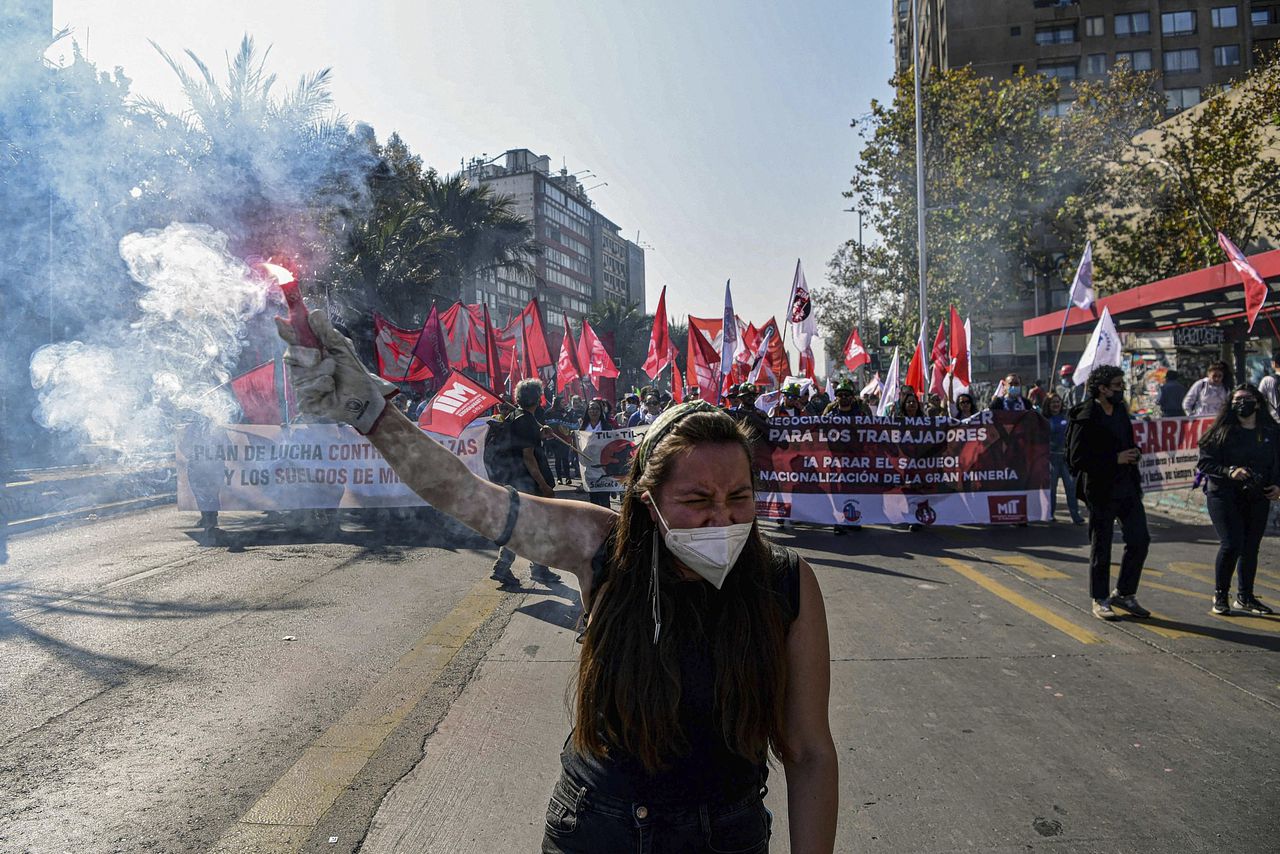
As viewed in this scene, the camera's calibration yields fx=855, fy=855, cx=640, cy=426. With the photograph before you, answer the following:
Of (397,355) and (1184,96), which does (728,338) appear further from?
(1184,96)

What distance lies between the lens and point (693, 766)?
1.62m

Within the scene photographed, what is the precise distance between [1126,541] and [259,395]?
30.8 ft

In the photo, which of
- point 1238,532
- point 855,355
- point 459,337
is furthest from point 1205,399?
point 459,337

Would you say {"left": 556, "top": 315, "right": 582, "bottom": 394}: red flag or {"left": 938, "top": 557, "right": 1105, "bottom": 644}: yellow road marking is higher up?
{"left": 556, "top": 315, "right": 582, "bottom": 394}: red flag

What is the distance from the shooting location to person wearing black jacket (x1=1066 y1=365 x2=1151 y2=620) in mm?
6051

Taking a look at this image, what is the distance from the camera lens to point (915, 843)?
305 cm

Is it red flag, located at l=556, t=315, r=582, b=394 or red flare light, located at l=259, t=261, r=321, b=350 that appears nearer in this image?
red flare light, located at l=259, t=261, r=321, b=350

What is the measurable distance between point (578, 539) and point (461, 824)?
1963 mm

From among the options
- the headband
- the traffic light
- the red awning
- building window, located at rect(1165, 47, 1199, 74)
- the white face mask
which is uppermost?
building window, located at rect(1165, 47, 1199, 74)

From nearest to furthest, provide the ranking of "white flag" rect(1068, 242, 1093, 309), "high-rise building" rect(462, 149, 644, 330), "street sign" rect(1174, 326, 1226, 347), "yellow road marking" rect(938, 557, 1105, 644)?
"yellow road marking" rect(938, 557, 1105, 644) < "white flag" rect(1068, 242, 1093, 309) < "street sign" rect(1174, 326, 1226, 347) < "high-rise building" rect(462, 149, 644, 330)

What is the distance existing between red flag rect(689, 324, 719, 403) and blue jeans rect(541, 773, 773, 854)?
46.0 ft

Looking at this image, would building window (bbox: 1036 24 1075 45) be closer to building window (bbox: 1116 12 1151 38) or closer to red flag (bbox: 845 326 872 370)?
building window (bbox: 1116 12 1151 38)

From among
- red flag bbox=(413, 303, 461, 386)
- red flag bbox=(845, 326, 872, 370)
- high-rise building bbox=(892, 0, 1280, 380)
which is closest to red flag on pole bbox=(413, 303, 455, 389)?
red flag bbox=(413, 303, 461, 386)

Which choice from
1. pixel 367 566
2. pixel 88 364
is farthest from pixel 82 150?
pixel 367 566
